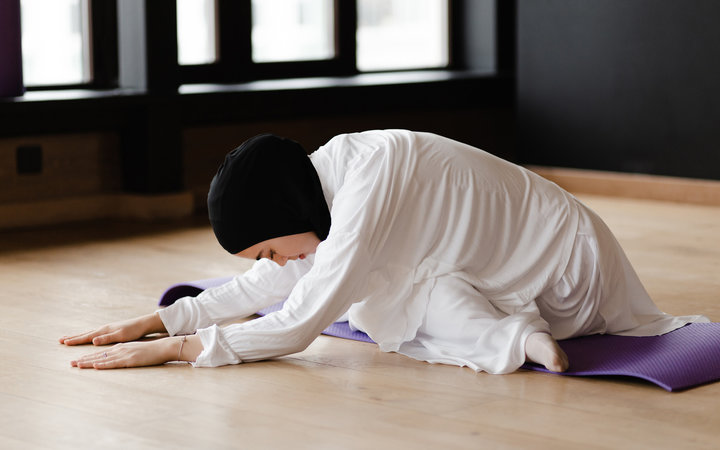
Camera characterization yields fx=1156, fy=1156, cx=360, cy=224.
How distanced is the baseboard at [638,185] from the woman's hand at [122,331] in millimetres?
Answer: 2643

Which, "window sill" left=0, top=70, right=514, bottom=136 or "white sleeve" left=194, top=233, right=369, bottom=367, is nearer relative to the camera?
"white sleeve" left=194, top=233, right=369, bottom=367

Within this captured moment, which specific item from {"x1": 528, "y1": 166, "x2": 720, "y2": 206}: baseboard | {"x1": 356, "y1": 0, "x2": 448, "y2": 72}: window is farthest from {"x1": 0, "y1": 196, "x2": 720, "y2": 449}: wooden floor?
{"x1": 356, "y1": 0, "x2": 448, "y2": 72}: window

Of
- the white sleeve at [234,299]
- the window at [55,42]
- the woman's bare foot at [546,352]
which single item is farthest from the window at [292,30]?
the woman's bare foot at [546,352]

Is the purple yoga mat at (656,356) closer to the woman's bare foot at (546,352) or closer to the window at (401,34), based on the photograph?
the woman's bare foot at (546,352)

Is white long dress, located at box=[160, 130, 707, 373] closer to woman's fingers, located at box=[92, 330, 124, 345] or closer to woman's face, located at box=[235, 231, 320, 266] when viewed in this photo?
woman's face, located at box=[235, 231, 320, 266]

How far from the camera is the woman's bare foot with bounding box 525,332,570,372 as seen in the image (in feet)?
6.49

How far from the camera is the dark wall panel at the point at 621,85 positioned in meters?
4.27

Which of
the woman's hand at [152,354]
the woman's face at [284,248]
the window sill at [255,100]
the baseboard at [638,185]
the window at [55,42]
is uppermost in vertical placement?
the window at [55,42]

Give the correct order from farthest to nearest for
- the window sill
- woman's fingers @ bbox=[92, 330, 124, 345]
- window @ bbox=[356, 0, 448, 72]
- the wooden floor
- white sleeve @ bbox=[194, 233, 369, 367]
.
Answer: window @ bbox=[356, 0, 448, 72], the window sill, woman's fingers @ bbox=[92, 330, 124, 345], white sleeve @ bbox=[194, 233, 369, 367], the wooden floor

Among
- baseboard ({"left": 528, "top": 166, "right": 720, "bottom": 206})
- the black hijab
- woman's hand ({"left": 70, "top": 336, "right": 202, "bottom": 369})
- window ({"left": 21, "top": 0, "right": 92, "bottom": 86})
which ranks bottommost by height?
woman's hand ({"left": 70, "top": 336, "right": 202, "bottom": 369})

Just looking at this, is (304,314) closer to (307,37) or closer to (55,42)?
(55,42)

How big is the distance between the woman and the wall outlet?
69.3 inches

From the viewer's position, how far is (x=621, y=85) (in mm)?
4492

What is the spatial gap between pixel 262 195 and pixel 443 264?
36 centimetres
